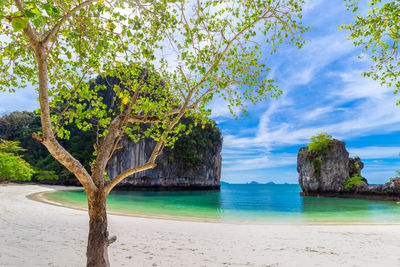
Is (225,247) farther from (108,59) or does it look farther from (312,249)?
(108,59)

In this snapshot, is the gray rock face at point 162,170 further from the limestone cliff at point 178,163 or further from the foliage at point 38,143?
the foliage at point 38,143

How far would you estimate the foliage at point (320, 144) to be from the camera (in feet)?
111

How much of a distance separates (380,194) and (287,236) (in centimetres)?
2979

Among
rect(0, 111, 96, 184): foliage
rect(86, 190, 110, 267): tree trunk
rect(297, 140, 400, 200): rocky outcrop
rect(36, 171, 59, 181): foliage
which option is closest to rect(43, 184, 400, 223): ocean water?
rect(297, 140, 400, 200): rocky outcrop

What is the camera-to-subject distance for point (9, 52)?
11.3 feet

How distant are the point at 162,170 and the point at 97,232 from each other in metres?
42.9

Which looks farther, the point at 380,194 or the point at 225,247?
the point at 380,194

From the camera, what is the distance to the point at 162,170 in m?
45.3

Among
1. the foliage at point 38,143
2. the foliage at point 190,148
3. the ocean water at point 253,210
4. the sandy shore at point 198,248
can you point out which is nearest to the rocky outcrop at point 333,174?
the ocean water at point 253,210

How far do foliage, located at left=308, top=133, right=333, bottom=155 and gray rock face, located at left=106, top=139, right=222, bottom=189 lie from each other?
2317cm

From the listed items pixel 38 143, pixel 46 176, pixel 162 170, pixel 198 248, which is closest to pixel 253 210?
pixel 198 248

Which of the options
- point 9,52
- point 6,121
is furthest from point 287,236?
point 6,121

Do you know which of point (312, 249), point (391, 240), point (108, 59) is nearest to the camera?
point (108, 59)

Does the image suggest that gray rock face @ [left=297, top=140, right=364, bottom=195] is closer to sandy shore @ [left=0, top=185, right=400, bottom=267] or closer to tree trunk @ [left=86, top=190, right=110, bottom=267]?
sandy shore @ [left=0, top=185, right=400, bottom=267]
